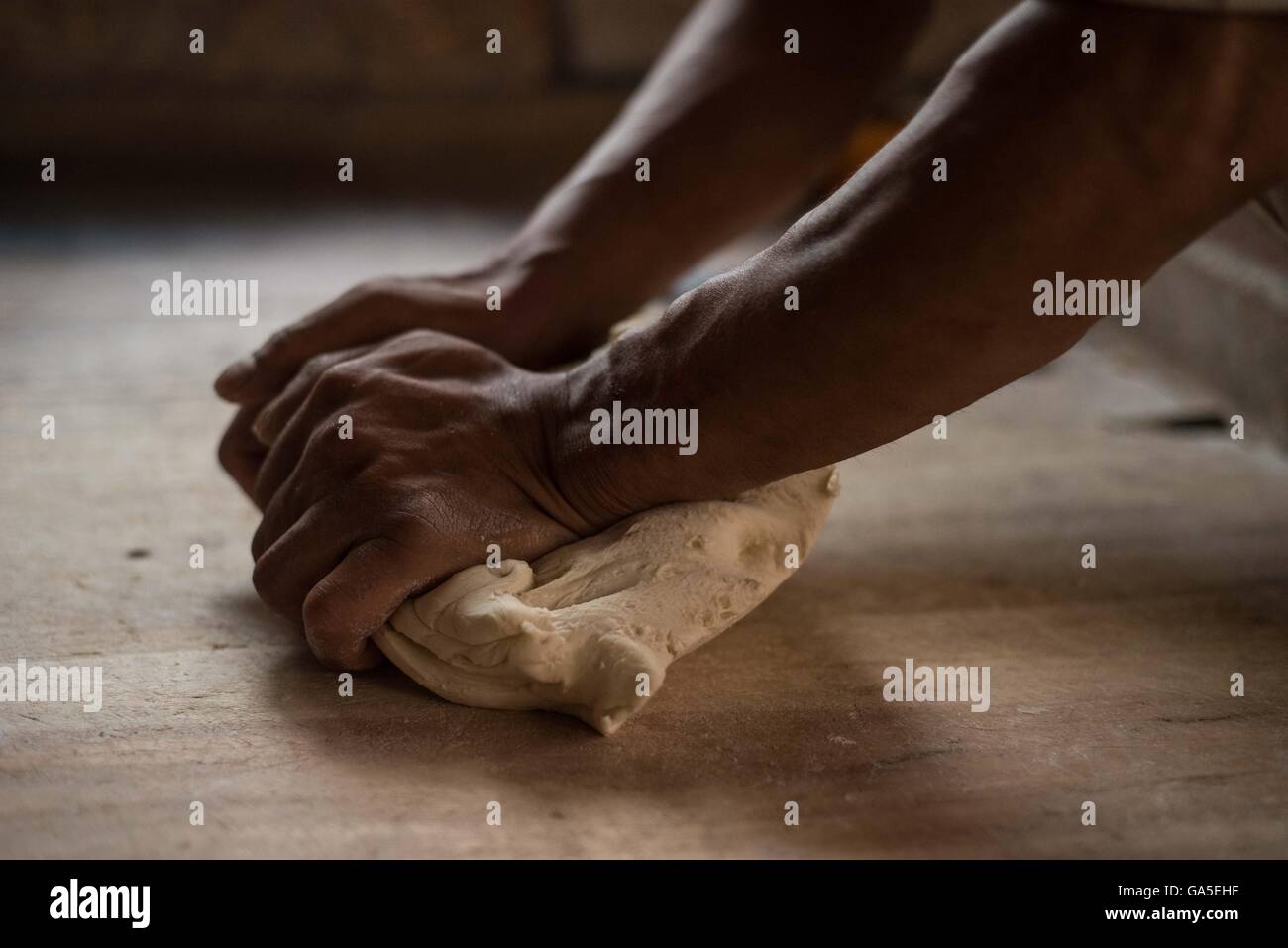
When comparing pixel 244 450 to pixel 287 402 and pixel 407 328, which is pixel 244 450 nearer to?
pixel 287 402

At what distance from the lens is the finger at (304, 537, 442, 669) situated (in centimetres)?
118

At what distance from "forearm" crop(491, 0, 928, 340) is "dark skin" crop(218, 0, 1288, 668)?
0.06ft

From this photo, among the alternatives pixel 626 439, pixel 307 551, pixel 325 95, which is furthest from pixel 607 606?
pixel 325 95

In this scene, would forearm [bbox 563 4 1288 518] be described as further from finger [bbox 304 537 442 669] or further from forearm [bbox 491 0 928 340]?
forearm [bbox 491 0 928 340]

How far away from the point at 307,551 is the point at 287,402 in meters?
0.22

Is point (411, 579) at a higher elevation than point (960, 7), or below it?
below

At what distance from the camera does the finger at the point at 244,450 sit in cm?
143

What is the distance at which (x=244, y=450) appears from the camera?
56.4 inches

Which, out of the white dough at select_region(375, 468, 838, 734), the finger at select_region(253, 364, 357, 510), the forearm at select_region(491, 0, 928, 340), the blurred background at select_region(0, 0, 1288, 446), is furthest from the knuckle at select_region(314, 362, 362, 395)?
the blurred background at select_region(0, 0, 1288, 446)

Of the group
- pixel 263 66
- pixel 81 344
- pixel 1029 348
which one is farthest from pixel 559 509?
pixel 263 66

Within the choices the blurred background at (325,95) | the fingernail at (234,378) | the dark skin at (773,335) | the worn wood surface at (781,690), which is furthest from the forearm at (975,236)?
the blurred background at (325,95)

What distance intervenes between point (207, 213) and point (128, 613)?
1902 millimetres

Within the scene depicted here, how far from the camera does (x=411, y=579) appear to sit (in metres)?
1.19

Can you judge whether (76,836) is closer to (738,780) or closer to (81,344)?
(738,780)
